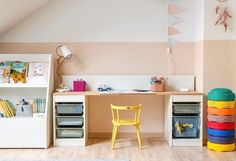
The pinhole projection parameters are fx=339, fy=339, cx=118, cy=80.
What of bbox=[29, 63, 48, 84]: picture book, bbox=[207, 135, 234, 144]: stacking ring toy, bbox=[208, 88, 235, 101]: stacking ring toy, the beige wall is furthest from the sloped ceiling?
bbox=[207, 135, 234, 144]: stacking ring toy

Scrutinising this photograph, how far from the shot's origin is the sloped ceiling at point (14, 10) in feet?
14.1

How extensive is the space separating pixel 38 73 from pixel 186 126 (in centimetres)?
227

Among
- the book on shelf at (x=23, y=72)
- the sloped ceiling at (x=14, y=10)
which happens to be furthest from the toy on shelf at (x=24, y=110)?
the sloped ceiling at (x=14, y=10)

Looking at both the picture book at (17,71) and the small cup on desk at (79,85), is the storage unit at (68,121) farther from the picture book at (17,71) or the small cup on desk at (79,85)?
the picture book at (17,71)

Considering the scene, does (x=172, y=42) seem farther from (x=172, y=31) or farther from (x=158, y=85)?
(x=158, y=85)

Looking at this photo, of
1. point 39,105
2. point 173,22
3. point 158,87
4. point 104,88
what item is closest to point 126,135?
point 104,88

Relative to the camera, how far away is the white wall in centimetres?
518

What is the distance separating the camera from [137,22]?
522 cm

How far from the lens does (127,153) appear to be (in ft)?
14.5

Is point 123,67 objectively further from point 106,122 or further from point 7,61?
point 7,61

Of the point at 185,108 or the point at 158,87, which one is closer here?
the point at 185,108

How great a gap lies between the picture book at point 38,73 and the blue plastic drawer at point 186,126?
197 cm

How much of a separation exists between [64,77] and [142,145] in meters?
1.56

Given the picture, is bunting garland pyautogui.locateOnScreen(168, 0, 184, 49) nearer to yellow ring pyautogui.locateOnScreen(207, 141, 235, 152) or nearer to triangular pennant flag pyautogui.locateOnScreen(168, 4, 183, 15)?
triangular pennant flag pyautogui.locateOnScreen(168, 4, 183, 15)
